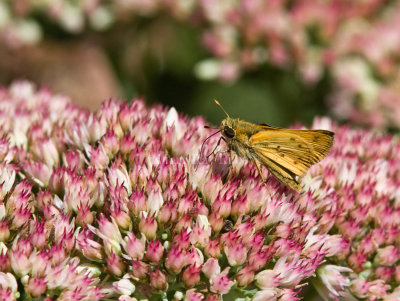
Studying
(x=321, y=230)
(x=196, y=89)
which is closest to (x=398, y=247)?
(x=321, y=230)

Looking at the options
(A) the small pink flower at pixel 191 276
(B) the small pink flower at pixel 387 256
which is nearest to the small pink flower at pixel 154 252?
(A) the small pink flower at pixel 191 276

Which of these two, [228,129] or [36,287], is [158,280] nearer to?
[36,287]

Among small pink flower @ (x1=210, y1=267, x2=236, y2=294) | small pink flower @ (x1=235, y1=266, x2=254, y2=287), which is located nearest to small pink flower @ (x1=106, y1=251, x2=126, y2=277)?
small pink flower @ (x1=210, y1=267, x2=236, y2=294)

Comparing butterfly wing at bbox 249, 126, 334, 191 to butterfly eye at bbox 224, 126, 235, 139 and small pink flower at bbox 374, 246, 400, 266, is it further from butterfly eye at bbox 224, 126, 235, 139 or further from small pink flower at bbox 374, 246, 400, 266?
small pink flower at bbox 374, 246, 400, 266

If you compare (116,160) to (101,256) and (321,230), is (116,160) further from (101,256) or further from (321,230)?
(321,230)

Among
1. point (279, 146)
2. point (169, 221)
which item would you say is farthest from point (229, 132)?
point (169, 221)
